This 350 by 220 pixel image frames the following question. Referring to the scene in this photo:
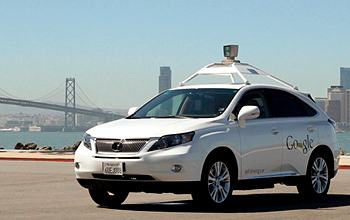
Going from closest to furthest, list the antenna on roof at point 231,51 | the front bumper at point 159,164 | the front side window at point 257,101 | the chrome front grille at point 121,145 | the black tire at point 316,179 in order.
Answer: the front bumper at point 159,164, the chrome front grille at point 121,145, the front side window at point 257,101, the black tire at point 316,179, the antenna on roof at point 231,51

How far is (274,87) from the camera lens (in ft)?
40.1

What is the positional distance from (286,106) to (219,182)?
2338 mm

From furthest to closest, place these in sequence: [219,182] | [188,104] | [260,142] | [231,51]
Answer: [231,51], [188,104], [260,142], [219,182]

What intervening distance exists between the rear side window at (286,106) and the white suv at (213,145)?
2 centimetres

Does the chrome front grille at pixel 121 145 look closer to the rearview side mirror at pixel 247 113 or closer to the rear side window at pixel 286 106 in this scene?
the rearview side mirror at pixel 247 113

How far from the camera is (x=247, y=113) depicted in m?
10.9

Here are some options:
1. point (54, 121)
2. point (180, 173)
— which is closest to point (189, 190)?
point (180, 173)

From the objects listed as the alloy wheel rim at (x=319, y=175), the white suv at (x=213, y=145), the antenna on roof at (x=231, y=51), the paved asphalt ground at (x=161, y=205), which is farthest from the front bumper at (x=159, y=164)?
the antenna on roof at (x=231, y=51)

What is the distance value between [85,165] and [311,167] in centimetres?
385

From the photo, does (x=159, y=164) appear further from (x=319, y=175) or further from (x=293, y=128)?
(x=319, y=175)

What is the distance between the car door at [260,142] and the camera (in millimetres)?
11047

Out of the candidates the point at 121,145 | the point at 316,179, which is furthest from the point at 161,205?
the point at 316,179

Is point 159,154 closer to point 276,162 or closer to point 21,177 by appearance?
point 276,162

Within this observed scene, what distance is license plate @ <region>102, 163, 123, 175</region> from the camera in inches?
400
